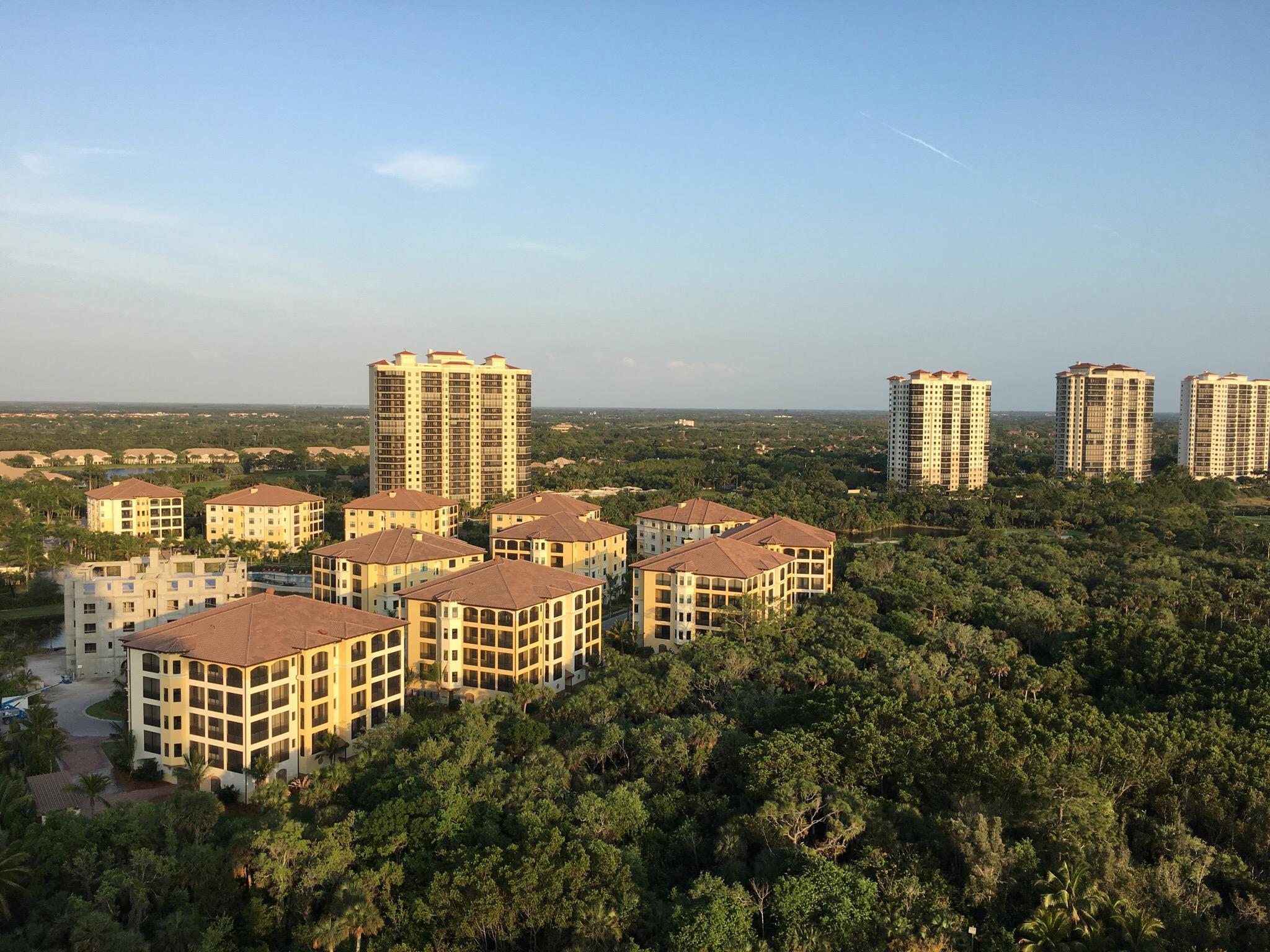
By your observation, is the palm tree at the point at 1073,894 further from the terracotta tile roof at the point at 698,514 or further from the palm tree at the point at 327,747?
the terracotta tile roof at the point at 698,514

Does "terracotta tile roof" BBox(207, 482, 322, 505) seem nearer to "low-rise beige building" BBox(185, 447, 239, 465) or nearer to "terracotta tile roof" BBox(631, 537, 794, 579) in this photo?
"terracotta tile roof" BBox(631, 537, 794, 579)

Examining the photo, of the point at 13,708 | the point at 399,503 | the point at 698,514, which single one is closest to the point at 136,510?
the point at 399,503

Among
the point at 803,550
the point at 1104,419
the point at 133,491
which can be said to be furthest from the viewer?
the point at 1104,419

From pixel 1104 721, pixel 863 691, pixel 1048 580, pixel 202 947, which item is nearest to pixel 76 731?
pixel 202 947

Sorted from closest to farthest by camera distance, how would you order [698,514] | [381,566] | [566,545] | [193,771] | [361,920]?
[361,920], [193,771], [381,566], [566,545], [698,514]

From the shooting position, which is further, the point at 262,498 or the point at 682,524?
the point at 262,498

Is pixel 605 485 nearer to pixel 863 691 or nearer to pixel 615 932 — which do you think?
pixel 863 691

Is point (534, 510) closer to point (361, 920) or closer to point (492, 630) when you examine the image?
point (492, 630)

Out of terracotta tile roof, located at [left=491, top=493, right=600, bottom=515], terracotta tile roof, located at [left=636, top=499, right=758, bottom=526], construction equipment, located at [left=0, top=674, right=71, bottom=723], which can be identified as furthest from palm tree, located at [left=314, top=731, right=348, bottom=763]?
terracotta tile roof, located at [left=636, top=499, right=758, bottom=526]
